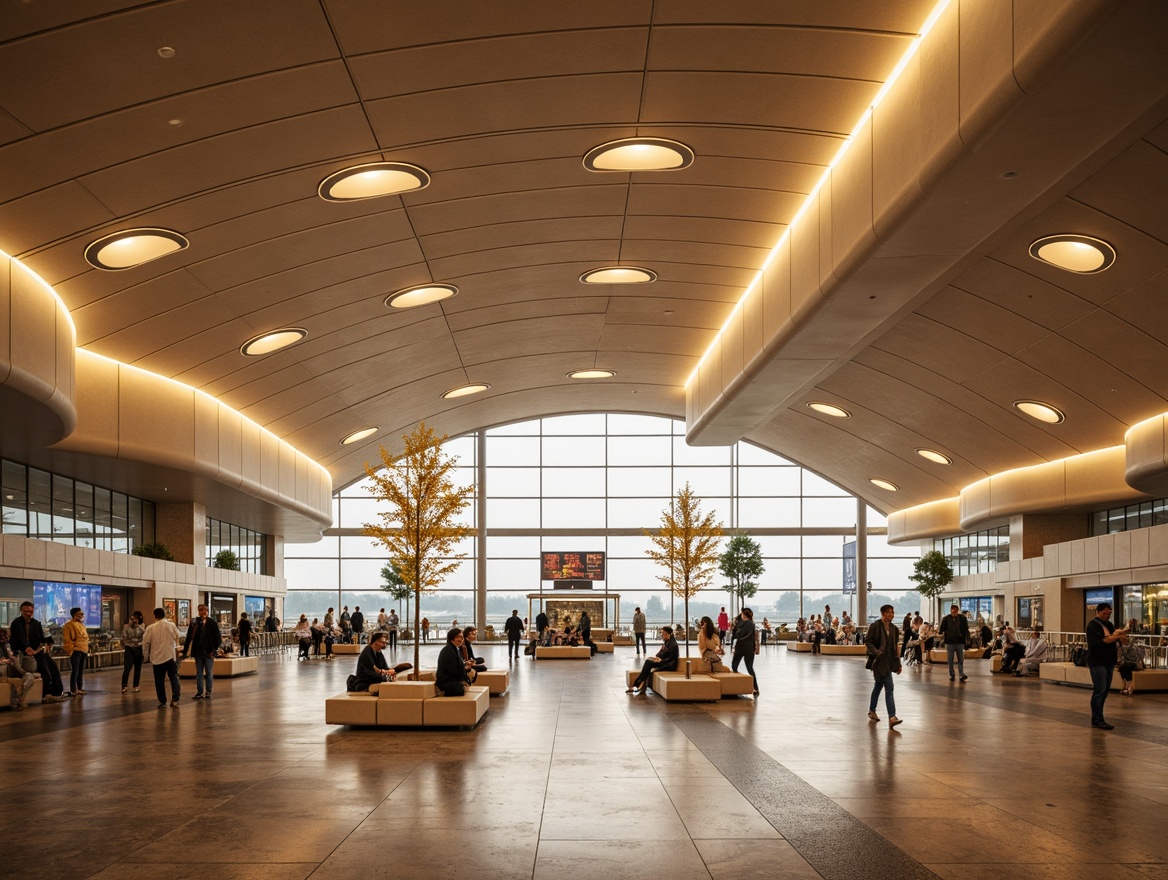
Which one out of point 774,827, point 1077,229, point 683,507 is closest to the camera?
point 774,827

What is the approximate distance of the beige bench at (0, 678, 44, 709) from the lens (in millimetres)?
16406

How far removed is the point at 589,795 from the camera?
357 inches

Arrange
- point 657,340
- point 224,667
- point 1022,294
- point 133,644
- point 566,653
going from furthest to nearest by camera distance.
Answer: point 566,653
point 657,340
point 224,667
point 1022,294
point 133,644

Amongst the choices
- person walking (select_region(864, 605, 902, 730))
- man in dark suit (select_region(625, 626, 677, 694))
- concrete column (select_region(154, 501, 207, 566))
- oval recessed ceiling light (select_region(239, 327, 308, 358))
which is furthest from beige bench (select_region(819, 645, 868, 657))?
person walking (select_region(864, 605, 902, 730))

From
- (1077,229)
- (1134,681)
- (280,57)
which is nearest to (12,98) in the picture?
(280,57)

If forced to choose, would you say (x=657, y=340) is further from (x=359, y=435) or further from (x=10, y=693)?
(x=10, y=693)

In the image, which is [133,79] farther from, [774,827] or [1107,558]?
[1107,558]

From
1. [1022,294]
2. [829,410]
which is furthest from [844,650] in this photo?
[1022,294]

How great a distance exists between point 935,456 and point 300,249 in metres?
24.1

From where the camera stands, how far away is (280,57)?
1198cm

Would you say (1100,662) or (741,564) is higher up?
(1100,662)

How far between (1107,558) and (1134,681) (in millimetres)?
6824

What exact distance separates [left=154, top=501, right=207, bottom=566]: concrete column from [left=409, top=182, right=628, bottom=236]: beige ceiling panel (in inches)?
612

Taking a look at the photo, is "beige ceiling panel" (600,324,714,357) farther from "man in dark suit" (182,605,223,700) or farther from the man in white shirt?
the man in white shirt
